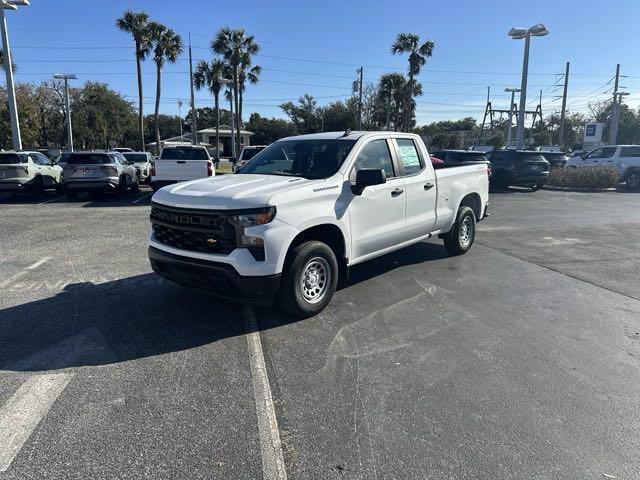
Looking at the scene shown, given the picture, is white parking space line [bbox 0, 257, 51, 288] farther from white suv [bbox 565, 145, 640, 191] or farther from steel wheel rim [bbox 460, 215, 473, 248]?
white suv [bbox 565, 145, 640, 191]

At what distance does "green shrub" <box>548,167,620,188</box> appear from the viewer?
20766 mm

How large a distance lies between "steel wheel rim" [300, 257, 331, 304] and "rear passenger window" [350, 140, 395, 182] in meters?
1.07

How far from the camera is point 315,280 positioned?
16.1 feet

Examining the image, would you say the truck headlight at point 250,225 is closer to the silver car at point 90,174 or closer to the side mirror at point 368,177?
the side mirror at point 368,177

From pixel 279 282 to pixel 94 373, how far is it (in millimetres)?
1688

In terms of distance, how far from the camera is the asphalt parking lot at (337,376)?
272 cm

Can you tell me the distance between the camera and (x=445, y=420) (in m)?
3.11

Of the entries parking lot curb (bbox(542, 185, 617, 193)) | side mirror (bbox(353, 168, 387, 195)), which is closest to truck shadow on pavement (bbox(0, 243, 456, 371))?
side mirror (bbox(353, 168, 387, 195))

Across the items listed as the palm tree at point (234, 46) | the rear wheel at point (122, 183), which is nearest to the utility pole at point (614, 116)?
the palm tree at point (234, 46)

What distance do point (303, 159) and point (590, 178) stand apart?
1949cm

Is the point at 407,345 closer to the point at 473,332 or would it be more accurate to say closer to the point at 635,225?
the point at 473,332

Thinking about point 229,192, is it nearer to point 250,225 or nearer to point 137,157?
point 250,225

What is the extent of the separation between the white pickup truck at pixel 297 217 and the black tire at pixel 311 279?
0.03 ft

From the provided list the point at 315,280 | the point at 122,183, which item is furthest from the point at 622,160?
the point at 315,280
